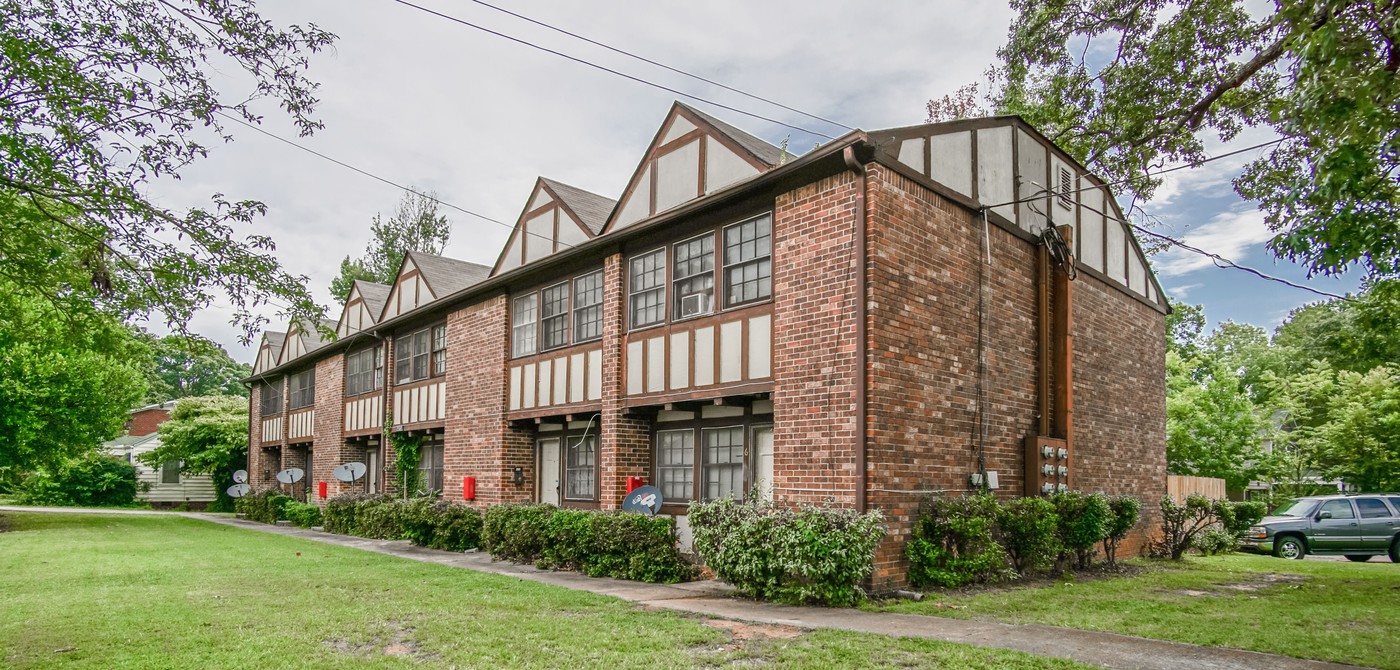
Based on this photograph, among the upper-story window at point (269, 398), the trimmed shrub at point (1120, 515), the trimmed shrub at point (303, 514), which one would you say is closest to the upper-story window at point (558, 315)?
the trimmed shrub at point (1120, 515)

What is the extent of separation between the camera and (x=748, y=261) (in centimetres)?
1252

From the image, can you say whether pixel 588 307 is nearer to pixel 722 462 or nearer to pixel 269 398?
pixel 722 462

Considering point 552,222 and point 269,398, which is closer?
point 552,222

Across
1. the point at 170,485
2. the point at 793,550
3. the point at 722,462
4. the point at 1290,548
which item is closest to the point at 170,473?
the point at 170,485

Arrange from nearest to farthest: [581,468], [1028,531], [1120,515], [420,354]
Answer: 1. [1028,531]
2. [1120,515]
3. [581,468]
4. [420,354]

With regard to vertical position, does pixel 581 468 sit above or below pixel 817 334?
below

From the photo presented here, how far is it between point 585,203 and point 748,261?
6.22 metres

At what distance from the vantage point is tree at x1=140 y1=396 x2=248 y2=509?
121 ft

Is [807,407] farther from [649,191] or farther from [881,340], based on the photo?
[649,191]

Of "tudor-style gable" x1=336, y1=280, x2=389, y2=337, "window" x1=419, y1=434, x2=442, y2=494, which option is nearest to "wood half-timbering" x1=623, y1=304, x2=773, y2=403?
"window" x1=419, y1=434, x2=442, y2=494

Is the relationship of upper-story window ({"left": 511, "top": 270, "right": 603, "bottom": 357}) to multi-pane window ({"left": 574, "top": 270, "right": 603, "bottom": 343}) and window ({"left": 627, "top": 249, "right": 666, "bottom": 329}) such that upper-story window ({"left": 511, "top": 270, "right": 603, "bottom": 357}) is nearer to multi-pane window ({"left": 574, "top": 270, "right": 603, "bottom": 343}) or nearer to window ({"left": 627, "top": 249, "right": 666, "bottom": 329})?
multi-pane window ({"left": 574, "top": 270, "right": 603, "bottom": 343})

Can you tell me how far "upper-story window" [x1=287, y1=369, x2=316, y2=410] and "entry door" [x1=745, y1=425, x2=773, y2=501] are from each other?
68.2 feet

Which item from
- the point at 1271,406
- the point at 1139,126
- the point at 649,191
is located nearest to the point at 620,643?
the point at 649,191

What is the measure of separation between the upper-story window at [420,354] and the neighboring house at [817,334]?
772 mm
